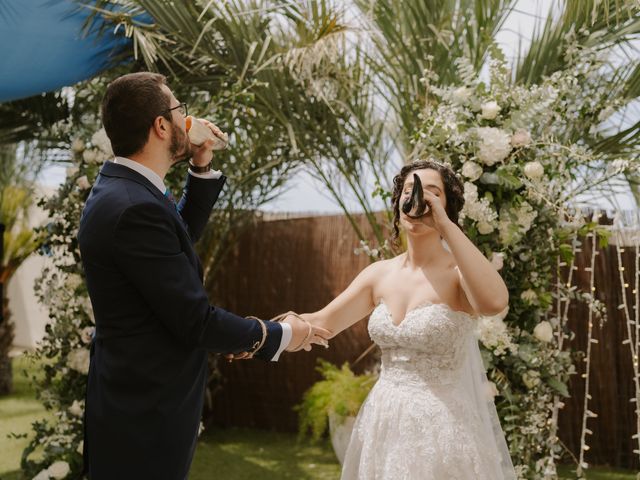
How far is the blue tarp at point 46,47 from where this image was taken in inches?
150

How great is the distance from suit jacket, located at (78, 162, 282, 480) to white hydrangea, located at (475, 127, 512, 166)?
5.31ft

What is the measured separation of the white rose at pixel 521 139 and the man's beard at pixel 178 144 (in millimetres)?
1650

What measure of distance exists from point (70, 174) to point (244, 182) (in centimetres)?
142

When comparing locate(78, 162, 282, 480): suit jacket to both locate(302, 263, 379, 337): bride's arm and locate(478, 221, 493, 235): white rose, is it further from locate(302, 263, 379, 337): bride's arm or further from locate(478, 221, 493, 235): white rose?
locate(478, 221, 493, 235): white rose

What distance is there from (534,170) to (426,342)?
1068 mm

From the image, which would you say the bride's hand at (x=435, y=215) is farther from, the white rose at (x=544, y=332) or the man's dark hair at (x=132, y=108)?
the white rose at (x=544, y=332)

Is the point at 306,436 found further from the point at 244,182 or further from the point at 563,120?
the point at 563,120

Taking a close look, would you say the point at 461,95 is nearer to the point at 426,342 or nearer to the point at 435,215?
the point at 435,215

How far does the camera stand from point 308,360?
655 cm

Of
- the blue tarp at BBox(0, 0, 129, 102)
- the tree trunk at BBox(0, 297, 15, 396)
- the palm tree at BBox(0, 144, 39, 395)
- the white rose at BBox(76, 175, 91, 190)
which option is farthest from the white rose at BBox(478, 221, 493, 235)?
the tree trunk at BBox(0, 297, 15, 396)

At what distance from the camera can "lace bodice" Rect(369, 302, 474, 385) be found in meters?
2.50

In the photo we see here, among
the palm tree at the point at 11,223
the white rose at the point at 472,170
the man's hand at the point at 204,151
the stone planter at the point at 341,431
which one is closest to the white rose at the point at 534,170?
the white rose at the point at 472,170

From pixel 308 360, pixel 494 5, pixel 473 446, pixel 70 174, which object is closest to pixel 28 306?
pixel 308 360

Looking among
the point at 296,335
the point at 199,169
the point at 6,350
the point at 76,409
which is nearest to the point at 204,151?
the point at 199,169
